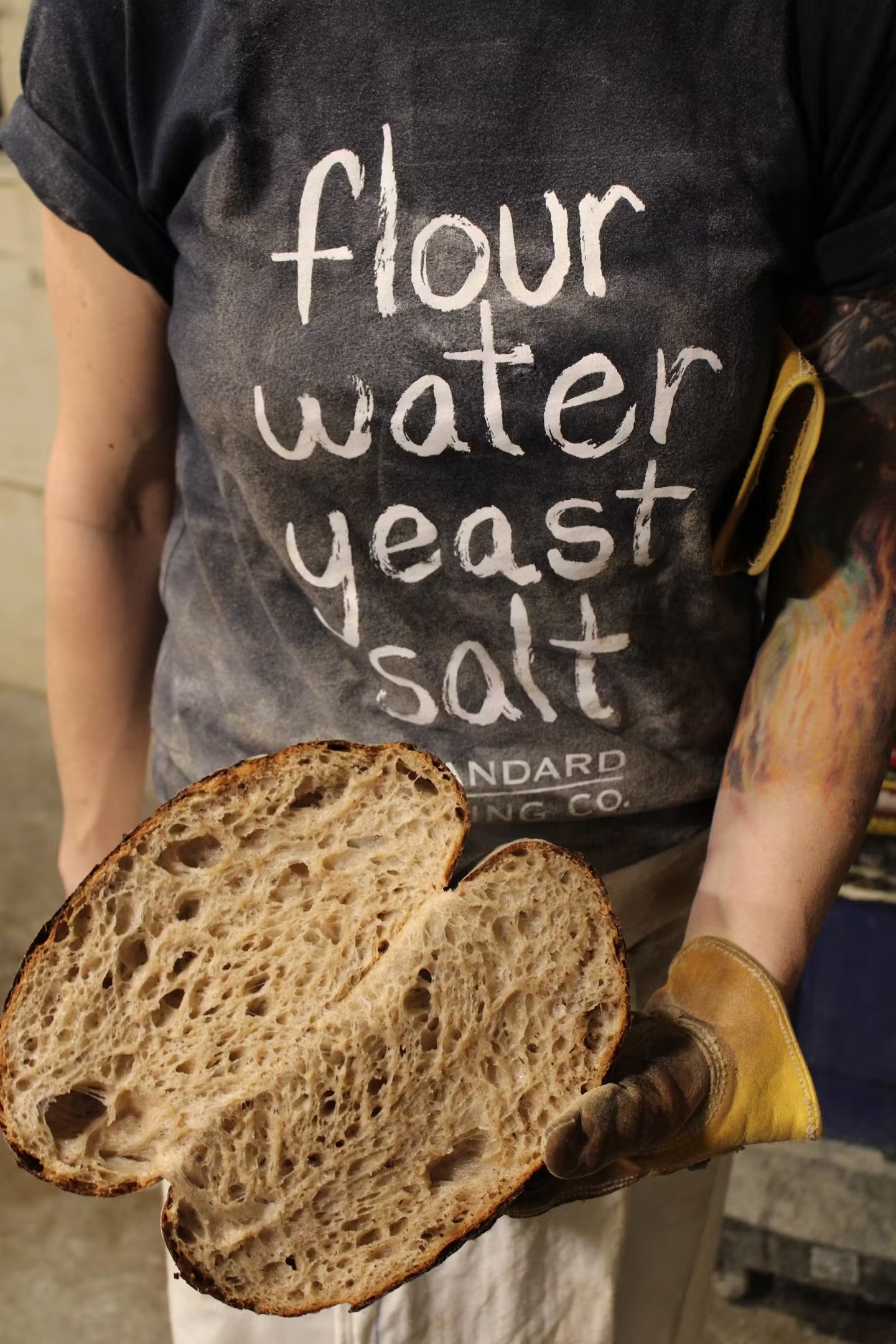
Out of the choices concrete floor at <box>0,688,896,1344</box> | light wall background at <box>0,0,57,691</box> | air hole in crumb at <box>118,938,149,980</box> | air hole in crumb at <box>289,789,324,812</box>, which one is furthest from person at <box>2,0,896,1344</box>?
light wall background at <box>0,0,57,691</box>

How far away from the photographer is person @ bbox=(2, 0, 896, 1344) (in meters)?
0.76

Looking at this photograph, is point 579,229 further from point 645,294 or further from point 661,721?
point 661,721

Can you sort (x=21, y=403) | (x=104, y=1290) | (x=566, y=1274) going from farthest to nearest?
1. (x=21, y=403)
2. (x=104, y=1290)
3. (x=566, y=1274)

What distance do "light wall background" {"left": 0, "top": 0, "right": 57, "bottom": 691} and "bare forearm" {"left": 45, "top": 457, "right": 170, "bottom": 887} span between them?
69.1 inches

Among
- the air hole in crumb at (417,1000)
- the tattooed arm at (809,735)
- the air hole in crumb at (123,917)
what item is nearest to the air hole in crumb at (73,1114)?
the air hole in crumb at (123,917)

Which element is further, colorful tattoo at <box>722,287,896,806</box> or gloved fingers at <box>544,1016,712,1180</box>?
colorful tattoo at <box>722,287,896,806</box>

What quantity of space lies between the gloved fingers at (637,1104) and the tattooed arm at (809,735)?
0.13 m

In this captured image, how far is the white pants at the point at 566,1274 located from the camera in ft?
3.40

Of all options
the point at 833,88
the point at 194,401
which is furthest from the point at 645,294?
the point at 194,401

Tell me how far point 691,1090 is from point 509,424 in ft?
1.56

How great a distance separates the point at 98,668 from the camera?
1121 millimetres

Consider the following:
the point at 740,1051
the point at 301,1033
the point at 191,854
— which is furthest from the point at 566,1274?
the point at 191,854

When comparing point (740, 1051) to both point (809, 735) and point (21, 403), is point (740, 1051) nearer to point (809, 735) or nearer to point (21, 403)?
point (809, 735)

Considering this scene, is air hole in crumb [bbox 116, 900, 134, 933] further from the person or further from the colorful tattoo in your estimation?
the colorful tattoo
